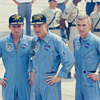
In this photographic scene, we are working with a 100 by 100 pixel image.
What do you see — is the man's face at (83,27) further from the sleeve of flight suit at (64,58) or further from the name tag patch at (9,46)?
the name tag patch at (9,46)

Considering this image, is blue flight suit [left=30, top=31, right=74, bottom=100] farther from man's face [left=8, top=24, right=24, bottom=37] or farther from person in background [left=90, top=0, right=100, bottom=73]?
person in background [left=90, top=0, right=100, bottom=73]

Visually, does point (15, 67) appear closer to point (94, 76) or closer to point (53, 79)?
point (53, 79)

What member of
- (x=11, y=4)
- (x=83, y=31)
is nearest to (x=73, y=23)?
(x=83, y=31)

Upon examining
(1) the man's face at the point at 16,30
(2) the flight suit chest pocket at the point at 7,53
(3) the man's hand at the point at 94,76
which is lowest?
(3) the man's hand at the point at 94,76

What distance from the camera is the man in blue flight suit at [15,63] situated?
590 cm

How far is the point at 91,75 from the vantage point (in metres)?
Answer: 5.75

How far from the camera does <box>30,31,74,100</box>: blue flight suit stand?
550 cm

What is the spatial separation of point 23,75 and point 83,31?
4.16ft

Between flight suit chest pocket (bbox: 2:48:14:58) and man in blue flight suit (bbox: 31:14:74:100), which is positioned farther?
flight suit chest pocket (bbox: 2:48:14:58)

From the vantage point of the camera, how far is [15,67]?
5.91 m

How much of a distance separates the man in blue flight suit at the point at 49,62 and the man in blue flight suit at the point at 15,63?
1.32ft

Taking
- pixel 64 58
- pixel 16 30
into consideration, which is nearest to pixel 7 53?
pixel 16 30

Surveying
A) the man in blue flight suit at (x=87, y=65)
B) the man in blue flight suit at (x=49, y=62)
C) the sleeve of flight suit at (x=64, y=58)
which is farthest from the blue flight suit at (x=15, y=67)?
the man in blue flight suit at (x=87, y=65)

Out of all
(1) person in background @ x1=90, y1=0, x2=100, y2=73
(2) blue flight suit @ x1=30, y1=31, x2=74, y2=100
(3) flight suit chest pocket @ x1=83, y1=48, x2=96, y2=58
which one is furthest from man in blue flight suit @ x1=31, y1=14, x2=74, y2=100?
(1) person in background @ x1=90, y1=0, x2=100, y2=73
